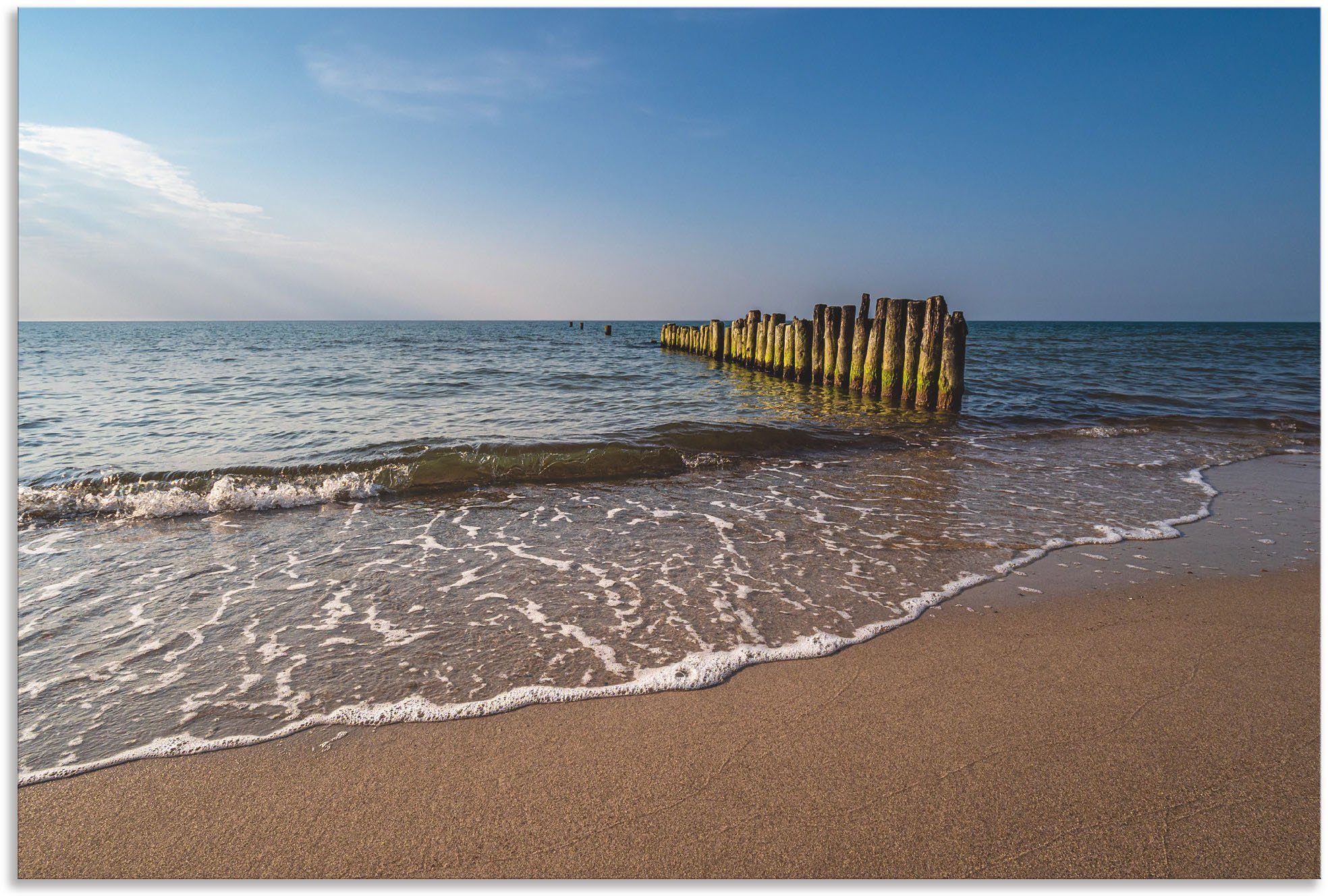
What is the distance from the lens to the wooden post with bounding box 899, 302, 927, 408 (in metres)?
12.5

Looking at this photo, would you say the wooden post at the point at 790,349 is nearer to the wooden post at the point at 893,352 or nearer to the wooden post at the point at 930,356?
the wooden post at the point at 893,352

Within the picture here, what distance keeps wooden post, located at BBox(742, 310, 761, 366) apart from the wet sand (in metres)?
19.2

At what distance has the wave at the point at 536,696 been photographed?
259cm

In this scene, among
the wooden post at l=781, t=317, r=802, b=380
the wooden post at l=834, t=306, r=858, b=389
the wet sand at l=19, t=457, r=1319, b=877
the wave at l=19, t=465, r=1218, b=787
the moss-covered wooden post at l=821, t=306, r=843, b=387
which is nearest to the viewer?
the wet sand at l=19, t=457, r=1319, b=877

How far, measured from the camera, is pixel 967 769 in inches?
91.7

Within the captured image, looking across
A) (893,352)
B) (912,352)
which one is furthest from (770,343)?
(912,352)

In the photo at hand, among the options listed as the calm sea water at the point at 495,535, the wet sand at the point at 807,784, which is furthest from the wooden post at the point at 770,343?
the wet sand at the point at 807,784

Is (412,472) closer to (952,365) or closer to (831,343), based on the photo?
(952,365)

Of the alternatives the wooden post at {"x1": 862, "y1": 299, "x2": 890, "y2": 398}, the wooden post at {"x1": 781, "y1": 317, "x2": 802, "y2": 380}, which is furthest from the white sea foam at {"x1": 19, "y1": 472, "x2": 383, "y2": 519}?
the wooden post at {"x1": 781, "y1": 317, "x2": 802, "y2": 380}

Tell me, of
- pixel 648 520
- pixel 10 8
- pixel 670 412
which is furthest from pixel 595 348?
pixel 10 8

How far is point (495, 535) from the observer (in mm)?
5500

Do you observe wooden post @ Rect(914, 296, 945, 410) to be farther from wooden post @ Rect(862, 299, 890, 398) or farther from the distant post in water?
the distant post in water

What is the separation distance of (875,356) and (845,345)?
134 centimetres

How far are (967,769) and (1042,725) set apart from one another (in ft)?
1.68
